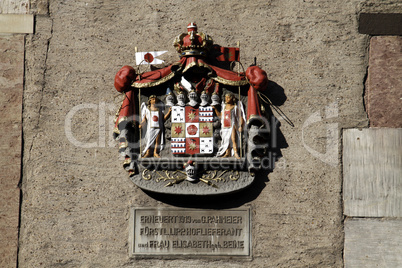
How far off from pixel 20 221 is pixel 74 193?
61 centimetres

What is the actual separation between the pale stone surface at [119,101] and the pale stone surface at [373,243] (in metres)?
0.13

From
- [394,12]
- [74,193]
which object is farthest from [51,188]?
[394,12]

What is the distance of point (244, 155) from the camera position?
5.64 metres

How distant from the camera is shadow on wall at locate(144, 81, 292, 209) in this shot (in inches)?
222

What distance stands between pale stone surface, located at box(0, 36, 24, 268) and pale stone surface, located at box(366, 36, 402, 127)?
3.59m

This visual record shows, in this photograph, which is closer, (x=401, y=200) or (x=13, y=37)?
(x=401, y=200)

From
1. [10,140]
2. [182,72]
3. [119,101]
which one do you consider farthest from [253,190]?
[10,140]

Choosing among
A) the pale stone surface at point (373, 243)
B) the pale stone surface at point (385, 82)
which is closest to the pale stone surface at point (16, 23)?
the pale stone surface at point (385, 82)

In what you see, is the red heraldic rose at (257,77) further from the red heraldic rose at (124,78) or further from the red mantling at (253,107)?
the red heraldic rose at (124,78)

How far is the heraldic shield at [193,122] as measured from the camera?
5609 millimetres

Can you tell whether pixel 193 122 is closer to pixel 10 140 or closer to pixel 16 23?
pixel 10 140

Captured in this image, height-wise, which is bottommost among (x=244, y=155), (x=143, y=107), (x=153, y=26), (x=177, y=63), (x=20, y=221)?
(x=20, y=221)

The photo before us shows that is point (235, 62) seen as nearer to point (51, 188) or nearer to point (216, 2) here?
point (216, 2)

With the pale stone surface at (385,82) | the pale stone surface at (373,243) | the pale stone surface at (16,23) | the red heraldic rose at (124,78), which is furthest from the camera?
the pale stone surface at (16,23)
